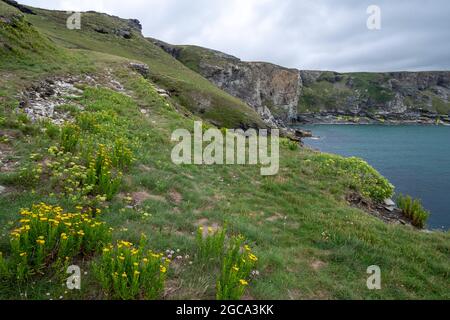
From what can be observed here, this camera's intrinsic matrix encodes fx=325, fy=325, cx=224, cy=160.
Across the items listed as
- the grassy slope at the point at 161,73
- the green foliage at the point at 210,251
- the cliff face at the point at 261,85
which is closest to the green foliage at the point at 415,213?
the green foliage at the point at 210,251

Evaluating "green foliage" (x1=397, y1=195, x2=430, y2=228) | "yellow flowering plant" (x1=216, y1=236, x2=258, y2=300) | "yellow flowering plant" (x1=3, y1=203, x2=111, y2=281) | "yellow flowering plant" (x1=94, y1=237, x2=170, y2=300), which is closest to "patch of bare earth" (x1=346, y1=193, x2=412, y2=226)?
"green foliage" (x1=397, y1=195, x2=430, y2=228)

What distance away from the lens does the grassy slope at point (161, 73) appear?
54531mm

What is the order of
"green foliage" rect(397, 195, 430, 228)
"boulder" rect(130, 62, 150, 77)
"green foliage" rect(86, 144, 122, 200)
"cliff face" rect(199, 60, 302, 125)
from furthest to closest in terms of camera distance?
"cliff face" rect(199, 60, 302, 125)
"boulder" rect(130, 62, 150, 77)
"green foliage" rect(397, 195, 430, 228)
"green foliage" rect(86, 144, 122, 200)

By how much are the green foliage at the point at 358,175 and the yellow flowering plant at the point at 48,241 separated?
12.5m

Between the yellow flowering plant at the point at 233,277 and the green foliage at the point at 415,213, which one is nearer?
the yellow flowering plant at the point at 233,277

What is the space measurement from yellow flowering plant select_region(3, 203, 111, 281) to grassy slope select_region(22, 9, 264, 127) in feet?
148

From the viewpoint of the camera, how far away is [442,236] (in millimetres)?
11891

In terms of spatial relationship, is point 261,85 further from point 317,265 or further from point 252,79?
point 317,265

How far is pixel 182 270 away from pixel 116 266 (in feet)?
4.91

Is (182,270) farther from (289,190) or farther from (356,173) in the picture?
(356,173)

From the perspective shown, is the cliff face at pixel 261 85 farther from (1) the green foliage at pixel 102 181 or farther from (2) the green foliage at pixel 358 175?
(1) the green foliage at pixel 102 181

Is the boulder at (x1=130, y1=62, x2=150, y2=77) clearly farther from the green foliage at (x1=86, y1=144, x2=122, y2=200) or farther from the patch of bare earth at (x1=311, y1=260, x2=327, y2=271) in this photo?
the patch of bare earth at (x1=311, y1=260, x2=327, y2=271)

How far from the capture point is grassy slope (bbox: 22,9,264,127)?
54531 mm
